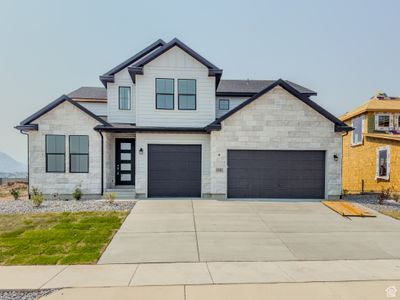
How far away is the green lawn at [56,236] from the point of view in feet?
21.0

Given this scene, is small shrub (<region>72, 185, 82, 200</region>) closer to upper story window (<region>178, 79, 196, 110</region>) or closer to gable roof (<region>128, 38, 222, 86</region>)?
gable roof (<region>128, 38, 222, 86</region>)

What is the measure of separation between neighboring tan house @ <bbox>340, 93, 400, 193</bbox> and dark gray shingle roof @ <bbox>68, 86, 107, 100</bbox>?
735 inches

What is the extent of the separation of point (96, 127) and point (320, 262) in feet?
37.7

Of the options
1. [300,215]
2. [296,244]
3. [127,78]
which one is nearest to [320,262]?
[296,244]

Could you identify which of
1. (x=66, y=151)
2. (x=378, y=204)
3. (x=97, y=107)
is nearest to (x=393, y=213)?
(x=378, y=204)

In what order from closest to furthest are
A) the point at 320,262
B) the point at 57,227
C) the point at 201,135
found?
the point at 320,262
the point at 57,227
the point at 201,135

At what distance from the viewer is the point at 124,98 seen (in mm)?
15773

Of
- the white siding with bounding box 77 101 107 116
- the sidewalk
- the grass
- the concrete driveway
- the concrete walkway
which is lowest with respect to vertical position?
the concrete driveway

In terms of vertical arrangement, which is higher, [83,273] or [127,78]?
[127,78]

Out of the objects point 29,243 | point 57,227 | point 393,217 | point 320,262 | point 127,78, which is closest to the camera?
point 320,262

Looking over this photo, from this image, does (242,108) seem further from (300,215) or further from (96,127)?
(96,127)

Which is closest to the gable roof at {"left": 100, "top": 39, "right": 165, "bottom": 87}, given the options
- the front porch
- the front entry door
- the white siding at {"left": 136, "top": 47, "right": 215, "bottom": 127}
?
the white siding at {"left": 136, "top": 47, "right": 215, "bottom": 127}

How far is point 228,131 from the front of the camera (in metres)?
13.5

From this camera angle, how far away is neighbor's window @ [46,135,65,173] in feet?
44.4
